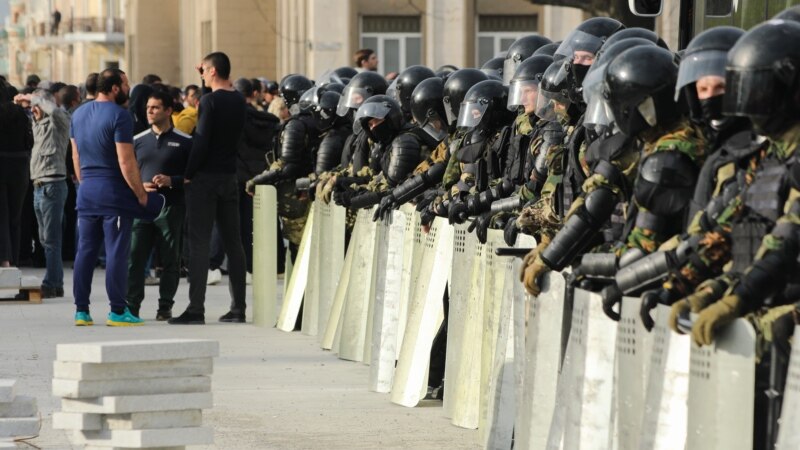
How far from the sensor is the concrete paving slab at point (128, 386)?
7.37 metres

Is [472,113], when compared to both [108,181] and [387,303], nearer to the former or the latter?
[387,303]

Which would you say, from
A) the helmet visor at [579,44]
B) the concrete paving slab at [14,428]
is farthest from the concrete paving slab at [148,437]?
the helmet visor at [579,44]

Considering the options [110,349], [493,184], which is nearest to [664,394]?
[110,349]

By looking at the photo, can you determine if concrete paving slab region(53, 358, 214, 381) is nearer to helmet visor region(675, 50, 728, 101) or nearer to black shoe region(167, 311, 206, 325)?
helmet visor region(675, 50, 728, 101)

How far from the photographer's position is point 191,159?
14.6 m

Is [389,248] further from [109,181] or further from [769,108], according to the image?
[769,108]

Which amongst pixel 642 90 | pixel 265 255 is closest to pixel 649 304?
pixel 642 90

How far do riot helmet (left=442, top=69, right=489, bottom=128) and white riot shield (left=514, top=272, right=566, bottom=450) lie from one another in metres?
3.66

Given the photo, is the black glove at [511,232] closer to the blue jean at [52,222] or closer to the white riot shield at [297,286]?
the white riot shield at [297,286]

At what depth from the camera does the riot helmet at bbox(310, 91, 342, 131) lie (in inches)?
583

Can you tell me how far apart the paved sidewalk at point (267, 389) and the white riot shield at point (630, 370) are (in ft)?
8.09

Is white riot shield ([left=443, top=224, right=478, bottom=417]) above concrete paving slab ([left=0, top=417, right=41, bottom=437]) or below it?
above

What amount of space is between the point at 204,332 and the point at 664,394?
326 inches

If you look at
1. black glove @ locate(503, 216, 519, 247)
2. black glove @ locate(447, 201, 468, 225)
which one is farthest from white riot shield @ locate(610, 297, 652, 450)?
black glove @ locate(447, 201, 468, 225)
